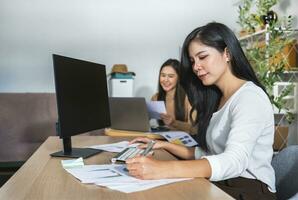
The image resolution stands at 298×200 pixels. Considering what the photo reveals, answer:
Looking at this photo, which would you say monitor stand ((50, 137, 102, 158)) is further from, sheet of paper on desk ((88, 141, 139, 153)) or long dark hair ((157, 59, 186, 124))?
long dark hair ((157, 59, 186, 124))

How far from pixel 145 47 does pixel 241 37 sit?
3.24 feet

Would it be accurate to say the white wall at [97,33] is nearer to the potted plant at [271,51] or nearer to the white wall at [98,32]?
the white wall at [98,32]

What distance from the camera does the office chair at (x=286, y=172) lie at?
1168 mm

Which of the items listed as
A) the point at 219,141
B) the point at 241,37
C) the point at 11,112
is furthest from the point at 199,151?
the point at 241,37

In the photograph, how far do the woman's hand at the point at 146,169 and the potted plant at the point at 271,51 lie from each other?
213 centimetres

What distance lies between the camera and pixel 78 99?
142 centimetres

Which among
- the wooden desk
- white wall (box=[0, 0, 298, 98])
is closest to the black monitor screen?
the wooden desk

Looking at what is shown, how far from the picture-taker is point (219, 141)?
4.17 feet

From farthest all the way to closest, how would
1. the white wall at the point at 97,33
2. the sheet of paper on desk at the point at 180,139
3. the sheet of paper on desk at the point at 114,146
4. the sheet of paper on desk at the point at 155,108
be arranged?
the white wall at the point at 97,33
the sheet of paper on desk at the point at 155,108
the sheet of paper on desk at the point at 180,139
the sheet of paper on desk at the point at 114,146

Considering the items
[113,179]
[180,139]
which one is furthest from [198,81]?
[113,179]

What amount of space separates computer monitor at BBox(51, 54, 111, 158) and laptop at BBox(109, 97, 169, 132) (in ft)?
1.11

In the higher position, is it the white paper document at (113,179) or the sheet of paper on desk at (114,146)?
the white paper document at (113,179)

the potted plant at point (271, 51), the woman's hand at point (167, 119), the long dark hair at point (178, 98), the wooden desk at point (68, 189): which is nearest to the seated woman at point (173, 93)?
the long dark hair at point (178, 98)

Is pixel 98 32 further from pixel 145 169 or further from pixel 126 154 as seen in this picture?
pixel 145 169
